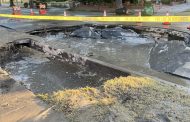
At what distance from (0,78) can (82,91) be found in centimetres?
249

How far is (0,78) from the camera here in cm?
818

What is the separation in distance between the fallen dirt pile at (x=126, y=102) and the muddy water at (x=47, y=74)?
2.18 m

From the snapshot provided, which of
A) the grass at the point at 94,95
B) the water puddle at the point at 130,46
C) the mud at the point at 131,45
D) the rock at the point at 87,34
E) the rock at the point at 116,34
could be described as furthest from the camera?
the rock at the point at 87,34

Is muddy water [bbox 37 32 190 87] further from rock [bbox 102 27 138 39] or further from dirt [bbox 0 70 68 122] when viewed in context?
dirt [bbox 0 70 68 122]

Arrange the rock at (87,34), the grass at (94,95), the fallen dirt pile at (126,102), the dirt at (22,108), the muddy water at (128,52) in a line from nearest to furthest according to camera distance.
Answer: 1. the fallen dirt pile at (126,102)
2. the dirt at (22,108)
3. the grass at (94,95)
4. the muddy water at (128,52)
5. the rock at (87,34)

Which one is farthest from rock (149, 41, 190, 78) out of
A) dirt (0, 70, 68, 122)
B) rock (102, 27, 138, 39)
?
rock (102, 27, 138, 39)

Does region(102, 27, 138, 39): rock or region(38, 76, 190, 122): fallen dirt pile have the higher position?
region(102, 27, 138, 39): rock

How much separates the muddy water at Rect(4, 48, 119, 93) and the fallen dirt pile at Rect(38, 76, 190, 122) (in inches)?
85.9

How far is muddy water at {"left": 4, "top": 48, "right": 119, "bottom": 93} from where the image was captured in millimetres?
9188

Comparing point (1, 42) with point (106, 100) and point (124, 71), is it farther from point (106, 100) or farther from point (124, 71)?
point (106, 100)

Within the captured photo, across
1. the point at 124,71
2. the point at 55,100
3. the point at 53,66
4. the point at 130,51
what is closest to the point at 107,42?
the point at 130,51

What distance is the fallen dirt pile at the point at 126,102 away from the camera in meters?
5.56

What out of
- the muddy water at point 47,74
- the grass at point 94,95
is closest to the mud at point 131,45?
the muddy water at point 47,74

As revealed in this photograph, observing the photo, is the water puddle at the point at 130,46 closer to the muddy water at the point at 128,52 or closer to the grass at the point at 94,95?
the muddy water at the point at 128,52
